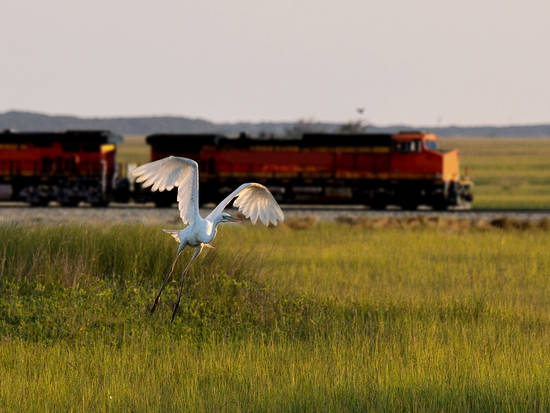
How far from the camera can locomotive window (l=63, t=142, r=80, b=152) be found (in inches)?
1612

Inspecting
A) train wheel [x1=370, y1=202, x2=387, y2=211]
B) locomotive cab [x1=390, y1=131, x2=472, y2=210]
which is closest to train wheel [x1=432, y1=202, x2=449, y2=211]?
locomotive cab [x1=390, y1=131, x2=472, y2=210]

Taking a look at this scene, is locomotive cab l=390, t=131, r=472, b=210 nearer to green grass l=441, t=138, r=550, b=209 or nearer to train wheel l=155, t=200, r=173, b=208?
green grass l=441, t=138, r=550, b=209

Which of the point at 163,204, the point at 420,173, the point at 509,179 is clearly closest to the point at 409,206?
the point at 420,173

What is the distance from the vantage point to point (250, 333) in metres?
10.5

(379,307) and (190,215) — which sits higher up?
(190,215)

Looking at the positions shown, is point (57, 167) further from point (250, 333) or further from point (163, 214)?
point (250, 333)

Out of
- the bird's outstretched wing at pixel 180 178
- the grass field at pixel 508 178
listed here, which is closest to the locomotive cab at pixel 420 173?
the grass field at pixel 508 178

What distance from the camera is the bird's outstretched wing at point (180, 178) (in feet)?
27.0

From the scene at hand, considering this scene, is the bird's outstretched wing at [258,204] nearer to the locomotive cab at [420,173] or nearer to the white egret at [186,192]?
the white egret at [186,192]

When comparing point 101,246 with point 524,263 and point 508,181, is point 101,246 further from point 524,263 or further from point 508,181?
point 508,181

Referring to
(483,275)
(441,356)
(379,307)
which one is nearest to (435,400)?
(441,356)

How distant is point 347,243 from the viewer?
23094 mm

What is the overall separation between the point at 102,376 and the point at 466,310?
18.6 ft

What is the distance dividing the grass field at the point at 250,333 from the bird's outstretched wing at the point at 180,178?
160 cm
